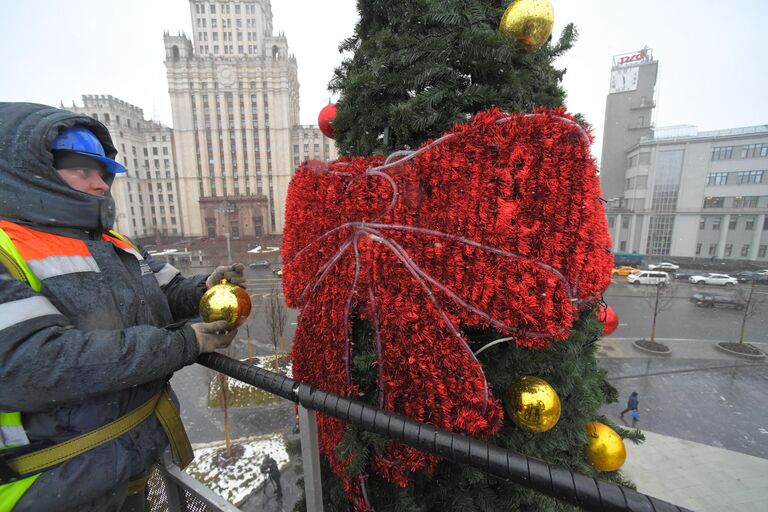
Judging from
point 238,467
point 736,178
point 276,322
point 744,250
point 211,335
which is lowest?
point 238,467

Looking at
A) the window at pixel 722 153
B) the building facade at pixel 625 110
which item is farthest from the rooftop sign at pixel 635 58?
the window at pixel 722 153

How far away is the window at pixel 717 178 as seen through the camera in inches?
1071

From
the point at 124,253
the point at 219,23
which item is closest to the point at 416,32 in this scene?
the point at 124,253

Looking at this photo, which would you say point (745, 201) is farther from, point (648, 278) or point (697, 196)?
point (648, 278)

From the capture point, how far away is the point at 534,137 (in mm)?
1213

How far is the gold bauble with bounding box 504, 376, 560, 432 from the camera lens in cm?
158

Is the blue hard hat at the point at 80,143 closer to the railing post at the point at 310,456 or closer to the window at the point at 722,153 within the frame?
the railing post at the point at 310,456

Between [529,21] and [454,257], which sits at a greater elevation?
[529,21]

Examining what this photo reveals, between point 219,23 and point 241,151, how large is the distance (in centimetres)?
1589

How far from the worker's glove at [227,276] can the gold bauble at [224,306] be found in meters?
0.35

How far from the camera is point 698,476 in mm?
5824

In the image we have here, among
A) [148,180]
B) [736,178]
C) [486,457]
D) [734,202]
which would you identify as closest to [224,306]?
[486,457]

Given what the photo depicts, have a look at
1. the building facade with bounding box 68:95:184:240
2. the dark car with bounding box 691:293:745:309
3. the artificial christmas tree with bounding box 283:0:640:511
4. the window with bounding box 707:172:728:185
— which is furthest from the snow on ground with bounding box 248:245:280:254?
the window with bounding box 707:172:728:185

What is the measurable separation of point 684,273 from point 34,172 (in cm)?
3379
